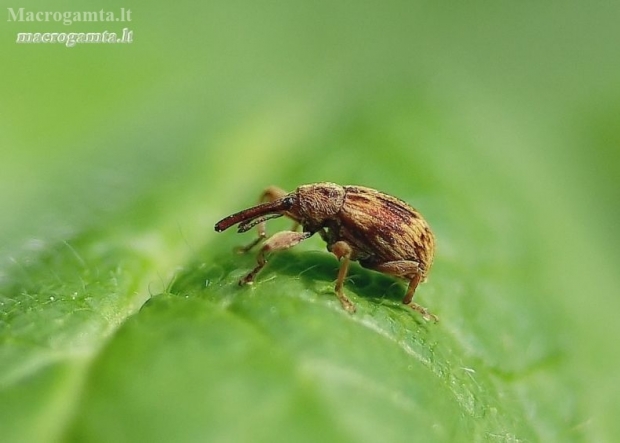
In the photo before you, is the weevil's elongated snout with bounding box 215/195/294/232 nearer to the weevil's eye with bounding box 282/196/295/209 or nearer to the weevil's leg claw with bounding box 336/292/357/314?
the weevil's eye with bounding box 282/196/295/209

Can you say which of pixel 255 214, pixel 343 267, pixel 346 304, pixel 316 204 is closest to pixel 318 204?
pixel 316 204

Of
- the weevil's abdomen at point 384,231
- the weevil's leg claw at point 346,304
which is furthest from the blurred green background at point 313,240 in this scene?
the weevil's abdomen at point 384,231

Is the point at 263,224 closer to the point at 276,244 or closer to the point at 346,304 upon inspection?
the point at 276,244

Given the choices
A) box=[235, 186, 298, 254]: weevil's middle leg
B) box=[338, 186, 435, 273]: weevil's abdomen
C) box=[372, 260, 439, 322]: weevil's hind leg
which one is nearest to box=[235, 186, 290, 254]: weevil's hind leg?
box=[235, 186, 298, 254]: weevil's middle leg

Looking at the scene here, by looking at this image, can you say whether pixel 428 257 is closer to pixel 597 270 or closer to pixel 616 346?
pixel 616 346

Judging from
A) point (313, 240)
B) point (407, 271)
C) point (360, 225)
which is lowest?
point (313, 240)

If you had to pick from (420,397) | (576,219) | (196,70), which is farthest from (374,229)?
(196,70)

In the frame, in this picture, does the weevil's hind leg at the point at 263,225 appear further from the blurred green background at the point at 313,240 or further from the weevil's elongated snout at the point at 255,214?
the blurred green background at the point at 313,240
